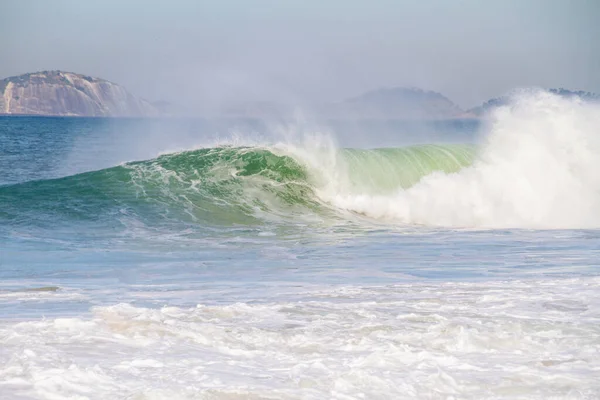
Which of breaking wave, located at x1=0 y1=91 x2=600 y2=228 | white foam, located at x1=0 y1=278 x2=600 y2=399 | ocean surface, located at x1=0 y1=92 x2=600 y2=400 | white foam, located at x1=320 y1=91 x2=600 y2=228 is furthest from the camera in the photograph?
white foam, located at x1=320 y1=91 x2=600 y2=228

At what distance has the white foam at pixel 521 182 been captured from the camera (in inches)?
739

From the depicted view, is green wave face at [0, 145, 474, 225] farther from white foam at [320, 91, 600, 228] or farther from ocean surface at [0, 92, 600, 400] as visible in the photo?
white foam at [320, 91, 600, 228]

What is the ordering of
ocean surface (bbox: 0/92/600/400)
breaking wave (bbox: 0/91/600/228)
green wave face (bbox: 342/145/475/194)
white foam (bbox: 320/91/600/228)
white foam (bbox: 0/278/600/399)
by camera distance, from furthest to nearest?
green wave face (bbox: 342/145/475/194)
white foam (bbox: 320/91/600/228)
breaking wave (bbox: 0/91/600/228)
ocean surface (bbox: 0/92/600/400)
white foam (bbox: 0/278/600/399)

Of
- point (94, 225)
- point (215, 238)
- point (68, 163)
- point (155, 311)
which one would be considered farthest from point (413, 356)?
point (68, 163)

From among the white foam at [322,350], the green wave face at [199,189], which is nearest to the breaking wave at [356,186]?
the green wave face at [199,189]

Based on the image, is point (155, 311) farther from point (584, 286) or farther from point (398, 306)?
point (584, 286)

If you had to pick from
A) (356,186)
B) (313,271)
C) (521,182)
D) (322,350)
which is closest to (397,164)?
(356,186)

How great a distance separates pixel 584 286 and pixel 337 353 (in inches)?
164

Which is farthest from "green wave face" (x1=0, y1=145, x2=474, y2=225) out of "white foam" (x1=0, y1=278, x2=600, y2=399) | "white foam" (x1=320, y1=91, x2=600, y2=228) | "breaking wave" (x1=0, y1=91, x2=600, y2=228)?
"white foam" (x1=0, y1=278, x2=600, y2=399)

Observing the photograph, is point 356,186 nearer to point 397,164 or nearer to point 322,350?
point 397,164

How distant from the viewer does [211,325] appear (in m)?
7.12

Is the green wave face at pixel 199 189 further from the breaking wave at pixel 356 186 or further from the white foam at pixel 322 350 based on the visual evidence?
the white foam at pixel 322 350

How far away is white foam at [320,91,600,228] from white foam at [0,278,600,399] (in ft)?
33.7

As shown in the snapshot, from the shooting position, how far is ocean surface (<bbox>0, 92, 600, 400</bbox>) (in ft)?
18.4
